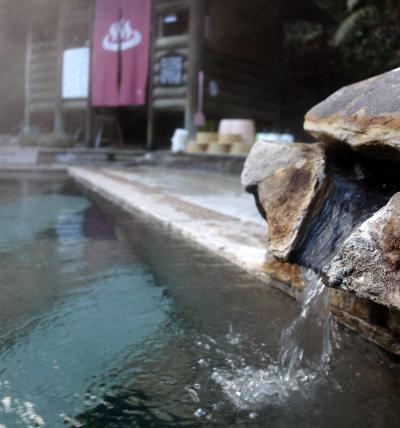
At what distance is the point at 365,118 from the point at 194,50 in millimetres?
9198

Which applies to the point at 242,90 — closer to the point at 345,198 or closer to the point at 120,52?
the point at 120,52

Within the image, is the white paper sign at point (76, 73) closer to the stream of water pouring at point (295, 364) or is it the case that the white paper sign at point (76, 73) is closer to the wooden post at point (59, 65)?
the wooden post at point (59, 65)

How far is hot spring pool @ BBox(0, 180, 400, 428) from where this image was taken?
5.09ft

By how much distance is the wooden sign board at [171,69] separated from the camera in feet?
36.2

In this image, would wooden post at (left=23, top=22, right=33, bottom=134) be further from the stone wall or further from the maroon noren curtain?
the stone wall

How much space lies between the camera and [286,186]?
2342 mm

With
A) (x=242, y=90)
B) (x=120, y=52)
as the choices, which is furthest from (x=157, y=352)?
(x=242, y=90)

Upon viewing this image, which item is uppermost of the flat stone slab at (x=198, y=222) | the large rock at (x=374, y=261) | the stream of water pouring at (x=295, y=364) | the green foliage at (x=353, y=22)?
the green foliage at (x=353, y=22)

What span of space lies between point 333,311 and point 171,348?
78cm

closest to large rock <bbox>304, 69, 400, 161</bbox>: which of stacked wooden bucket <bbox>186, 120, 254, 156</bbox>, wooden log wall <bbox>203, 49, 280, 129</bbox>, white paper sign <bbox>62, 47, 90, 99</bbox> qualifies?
stacked wooden bucket <bbox>186, 120, 254, 156</bbox>

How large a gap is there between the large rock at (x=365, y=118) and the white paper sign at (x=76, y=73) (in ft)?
36.8

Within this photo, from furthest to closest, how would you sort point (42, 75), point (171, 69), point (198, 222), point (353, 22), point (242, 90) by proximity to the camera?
point (42, 75), point (242, 90), point (171, 69), point (353, 22), point (198, 222)

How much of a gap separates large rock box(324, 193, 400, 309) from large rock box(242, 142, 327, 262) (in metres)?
0.49

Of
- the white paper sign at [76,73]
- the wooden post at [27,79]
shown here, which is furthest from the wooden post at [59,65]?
the wooden post at [27,79]
